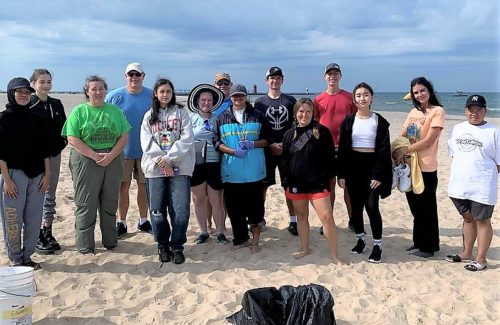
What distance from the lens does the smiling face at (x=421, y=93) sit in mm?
5023

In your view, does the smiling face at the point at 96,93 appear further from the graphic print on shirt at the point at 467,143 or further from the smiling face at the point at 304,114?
the graphic print on shirt at the point at 467,143

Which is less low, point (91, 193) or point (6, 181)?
point (6, 181)

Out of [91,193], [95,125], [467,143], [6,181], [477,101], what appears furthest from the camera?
[91,193]

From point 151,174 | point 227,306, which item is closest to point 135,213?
point 151,174

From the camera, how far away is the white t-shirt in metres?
4.60

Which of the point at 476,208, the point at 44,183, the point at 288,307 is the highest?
the point at 44,183

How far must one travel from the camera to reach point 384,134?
4.88 m

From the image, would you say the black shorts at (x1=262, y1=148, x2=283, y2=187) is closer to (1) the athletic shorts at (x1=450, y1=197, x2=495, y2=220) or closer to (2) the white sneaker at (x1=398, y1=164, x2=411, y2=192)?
(2) the white sneaker at (x1=398, y1=164, x2=411, y2=192)

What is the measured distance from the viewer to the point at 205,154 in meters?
5.32

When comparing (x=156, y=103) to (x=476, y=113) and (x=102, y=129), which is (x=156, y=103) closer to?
(x=102, y=129)

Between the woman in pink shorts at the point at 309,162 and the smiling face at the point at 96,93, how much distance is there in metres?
2.13

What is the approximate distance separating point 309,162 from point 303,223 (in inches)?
31.7

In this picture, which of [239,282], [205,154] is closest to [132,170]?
[205,154]

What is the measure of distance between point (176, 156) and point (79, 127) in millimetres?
1121
